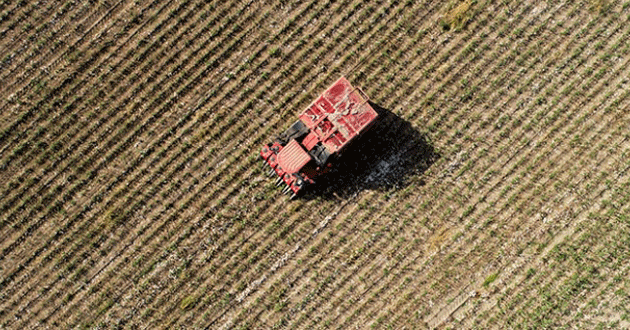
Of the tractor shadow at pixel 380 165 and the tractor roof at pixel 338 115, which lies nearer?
the tractor roof at pixel 338 115

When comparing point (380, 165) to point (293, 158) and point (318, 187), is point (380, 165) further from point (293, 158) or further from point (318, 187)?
point (293, 158)

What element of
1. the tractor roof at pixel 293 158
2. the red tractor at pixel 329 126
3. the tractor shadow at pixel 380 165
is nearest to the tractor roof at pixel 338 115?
the red tractor at pixel 329 126

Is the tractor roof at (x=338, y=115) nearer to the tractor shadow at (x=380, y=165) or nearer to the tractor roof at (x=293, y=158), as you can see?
the tractor roof at (x=293, y=158)

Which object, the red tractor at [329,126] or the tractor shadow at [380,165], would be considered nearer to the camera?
the red tractor at [329,126]

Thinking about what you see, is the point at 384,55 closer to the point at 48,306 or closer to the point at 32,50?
the point at 32,50

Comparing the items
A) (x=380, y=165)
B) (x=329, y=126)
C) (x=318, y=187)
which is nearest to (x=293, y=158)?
(x=329, y=126)

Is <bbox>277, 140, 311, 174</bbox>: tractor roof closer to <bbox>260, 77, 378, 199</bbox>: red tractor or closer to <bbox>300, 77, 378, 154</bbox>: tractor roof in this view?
<bbox>260, 77, 378, 199</bbox>: red tractor

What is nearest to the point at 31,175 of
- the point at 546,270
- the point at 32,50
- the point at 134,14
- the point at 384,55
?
the point at 32,50

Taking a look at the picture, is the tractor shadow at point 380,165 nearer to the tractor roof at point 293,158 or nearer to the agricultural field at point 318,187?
the agricultural field at point 318,187

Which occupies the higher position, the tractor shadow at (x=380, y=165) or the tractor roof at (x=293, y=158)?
the tractor roof at (x=293, y=158)
